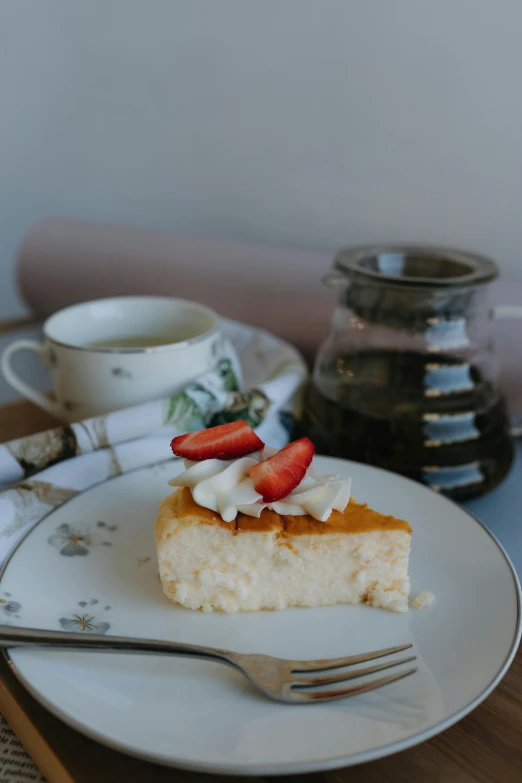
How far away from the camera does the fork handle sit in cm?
48

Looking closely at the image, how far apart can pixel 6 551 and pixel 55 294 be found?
77cm

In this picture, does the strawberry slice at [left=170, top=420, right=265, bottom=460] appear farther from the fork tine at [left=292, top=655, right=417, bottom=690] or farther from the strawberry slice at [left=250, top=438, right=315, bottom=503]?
the fork tine at [left=292, top=655, right=417, bottom=690]

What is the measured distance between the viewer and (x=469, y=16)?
0.93 meters

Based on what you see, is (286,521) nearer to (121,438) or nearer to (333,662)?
(333,662)

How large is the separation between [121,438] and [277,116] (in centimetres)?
72

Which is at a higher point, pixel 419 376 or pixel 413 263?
pixel 413 263

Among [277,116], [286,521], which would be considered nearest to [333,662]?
[286,521]

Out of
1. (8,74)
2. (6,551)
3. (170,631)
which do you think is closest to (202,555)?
(170,631)

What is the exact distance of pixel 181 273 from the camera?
3.79 feet

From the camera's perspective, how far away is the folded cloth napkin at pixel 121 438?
668mm

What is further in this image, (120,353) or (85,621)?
(120,353)

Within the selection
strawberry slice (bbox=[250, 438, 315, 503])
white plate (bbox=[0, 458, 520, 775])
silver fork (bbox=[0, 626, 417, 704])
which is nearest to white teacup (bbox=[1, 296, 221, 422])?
white plate (bbox=[0, 458, 520, 775])

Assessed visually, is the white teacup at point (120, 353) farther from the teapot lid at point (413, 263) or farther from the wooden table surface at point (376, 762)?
the wooden table surface at point (376, 762)

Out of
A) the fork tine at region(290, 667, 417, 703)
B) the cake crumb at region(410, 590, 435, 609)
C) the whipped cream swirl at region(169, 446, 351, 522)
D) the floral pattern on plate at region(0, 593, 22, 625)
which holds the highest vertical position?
the whipped cream swirl at region(169, 446, 351, 522)
